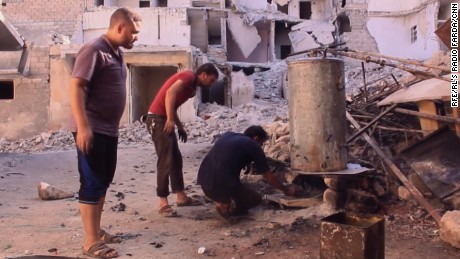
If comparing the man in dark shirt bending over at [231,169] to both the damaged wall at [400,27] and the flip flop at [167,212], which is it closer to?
the flip flop at [167,212]

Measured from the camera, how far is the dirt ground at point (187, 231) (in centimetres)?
338

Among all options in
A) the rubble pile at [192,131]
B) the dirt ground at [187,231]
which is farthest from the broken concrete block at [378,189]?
the rubble pile at [192,131]

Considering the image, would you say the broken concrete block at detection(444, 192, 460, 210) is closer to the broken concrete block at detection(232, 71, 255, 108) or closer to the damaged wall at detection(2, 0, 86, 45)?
the broken concrete block at detection(232, 71, 255, 108)

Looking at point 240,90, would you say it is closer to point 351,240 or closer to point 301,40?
point 301,40

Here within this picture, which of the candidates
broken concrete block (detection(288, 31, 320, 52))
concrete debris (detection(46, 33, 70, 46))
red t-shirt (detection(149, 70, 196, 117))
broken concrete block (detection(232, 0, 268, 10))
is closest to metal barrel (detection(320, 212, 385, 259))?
red t-shirt (detection(149, 70, 196, 117))

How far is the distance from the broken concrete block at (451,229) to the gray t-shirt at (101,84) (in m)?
2.53

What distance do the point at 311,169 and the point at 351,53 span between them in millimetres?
1496

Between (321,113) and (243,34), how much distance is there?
2309 centimetres

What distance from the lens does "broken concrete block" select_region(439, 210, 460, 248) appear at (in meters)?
3.27

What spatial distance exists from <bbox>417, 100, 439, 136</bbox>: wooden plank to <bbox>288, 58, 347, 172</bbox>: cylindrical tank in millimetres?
1295

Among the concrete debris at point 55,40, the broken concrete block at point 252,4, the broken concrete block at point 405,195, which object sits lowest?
the broken concrete block at point 405,195

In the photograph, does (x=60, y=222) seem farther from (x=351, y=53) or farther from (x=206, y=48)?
(x=206, y=48)

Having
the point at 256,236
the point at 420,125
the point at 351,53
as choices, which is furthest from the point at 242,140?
the point at 420,125

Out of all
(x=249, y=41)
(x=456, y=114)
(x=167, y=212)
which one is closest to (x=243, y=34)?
(x=249, y=41)
